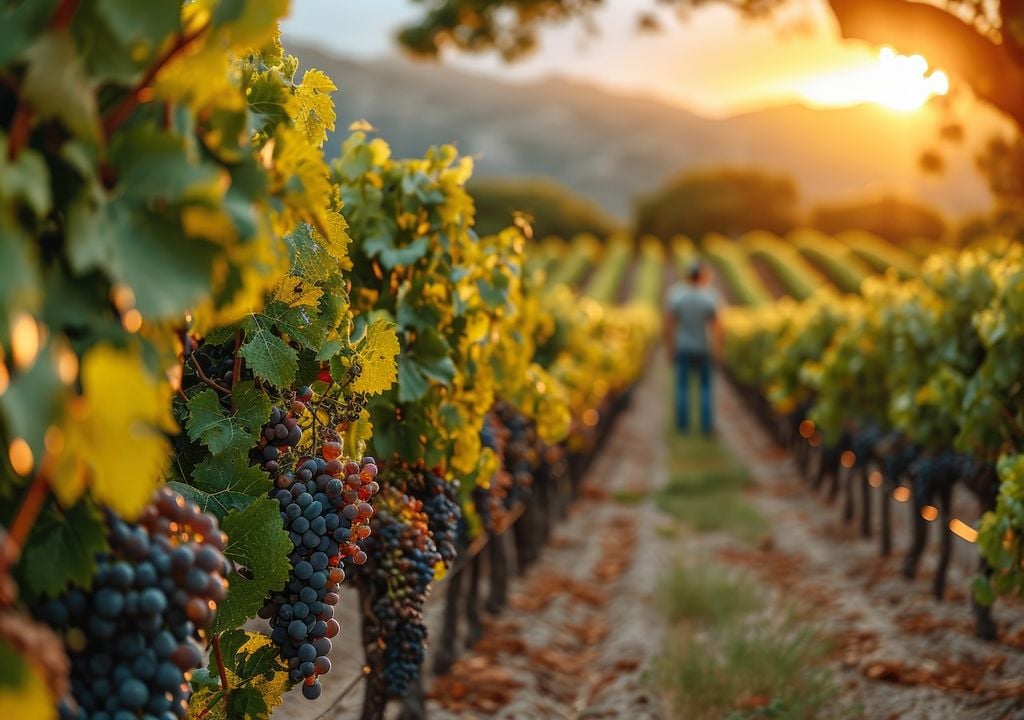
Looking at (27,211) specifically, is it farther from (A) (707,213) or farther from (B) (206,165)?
(A) (707,213)

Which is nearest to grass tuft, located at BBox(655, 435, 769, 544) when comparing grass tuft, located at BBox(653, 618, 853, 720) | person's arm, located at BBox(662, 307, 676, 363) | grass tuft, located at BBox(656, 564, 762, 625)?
person's arm, located at BBox(662, 307, 676, 363)

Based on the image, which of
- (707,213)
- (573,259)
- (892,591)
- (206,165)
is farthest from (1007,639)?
(707,213)

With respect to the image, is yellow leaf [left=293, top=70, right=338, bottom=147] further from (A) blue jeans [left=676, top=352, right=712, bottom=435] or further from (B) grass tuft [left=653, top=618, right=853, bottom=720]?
(A) blue jeans [left=676, top=352, right=712, bottom=435]

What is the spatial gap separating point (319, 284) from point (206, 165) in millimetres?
1287

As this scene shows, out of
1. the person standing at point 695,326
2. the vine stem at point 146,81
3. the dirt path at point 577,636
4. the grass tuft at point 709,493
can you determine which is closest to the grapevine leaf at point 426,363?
the dirt path at point 577,636

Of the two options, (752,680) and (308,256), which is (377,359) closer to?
(308,256)

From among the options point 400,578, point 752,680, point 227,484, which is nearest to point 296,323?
point 227,484

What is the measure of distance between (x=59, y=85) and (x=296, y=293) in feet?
4.06

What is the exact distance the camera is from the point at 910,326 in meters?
6.43

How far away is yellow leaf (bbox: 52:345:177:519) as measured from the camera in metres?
1.19

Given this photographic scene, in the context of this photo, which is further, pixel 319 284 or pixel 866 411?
pixel 866 411

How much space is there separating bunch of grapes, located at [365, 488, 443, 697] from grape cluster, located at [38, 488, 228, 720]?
1548 millimetres

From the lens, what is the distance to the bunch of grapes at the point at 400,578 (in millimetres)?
3217

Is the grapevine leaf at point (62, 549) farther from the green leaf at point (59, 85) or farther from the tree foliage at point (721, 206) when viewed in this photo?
the tree foliage at point (721, 206)
